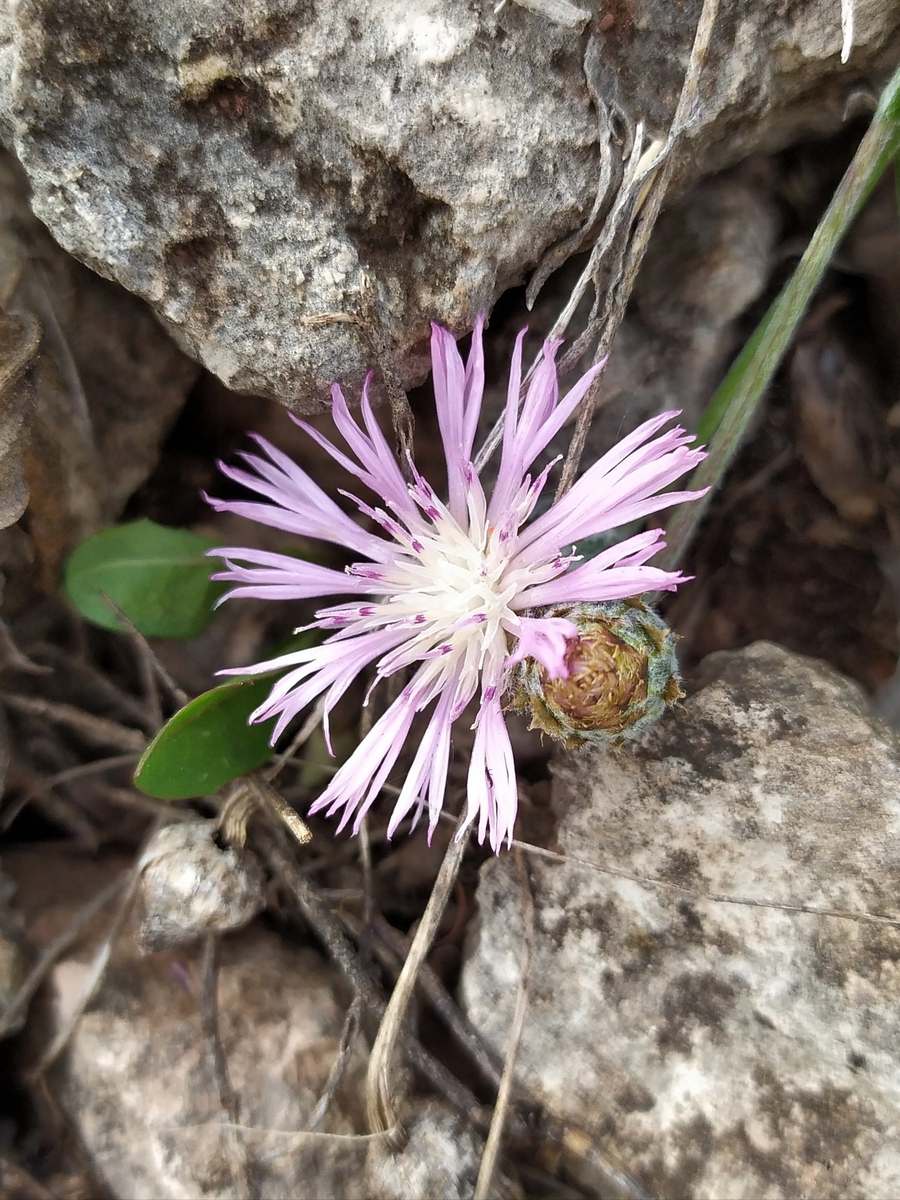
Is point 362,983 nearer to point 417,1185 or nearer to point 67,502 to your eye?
point 417,1185

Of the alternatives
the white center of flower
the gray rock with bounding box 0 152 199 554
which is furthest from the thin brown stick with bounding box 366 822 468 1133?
the gray rock with bounding box 0 152 199 554

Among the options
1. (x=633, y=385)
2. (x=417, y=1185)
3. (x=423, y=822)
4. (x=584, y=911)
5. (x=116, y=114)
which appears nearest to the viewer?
(x=116, y=114)

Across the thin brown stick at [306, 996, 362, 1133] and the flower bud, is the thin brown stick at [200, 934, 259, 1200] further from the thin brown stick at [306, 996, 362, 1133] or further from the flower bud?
the flower bud

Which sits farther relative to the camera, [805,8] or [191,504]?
[191,504]

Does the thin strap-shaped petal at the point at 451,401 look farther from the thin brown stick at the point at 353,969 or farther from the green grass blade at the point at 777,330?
the thin brown stick at the point at 353,969

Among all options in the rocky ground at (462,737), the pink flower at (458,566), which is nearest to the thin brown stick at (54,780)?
the rocky ground at (462,737)

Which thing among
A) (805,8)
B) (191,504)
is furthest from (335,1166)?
(805,8)
